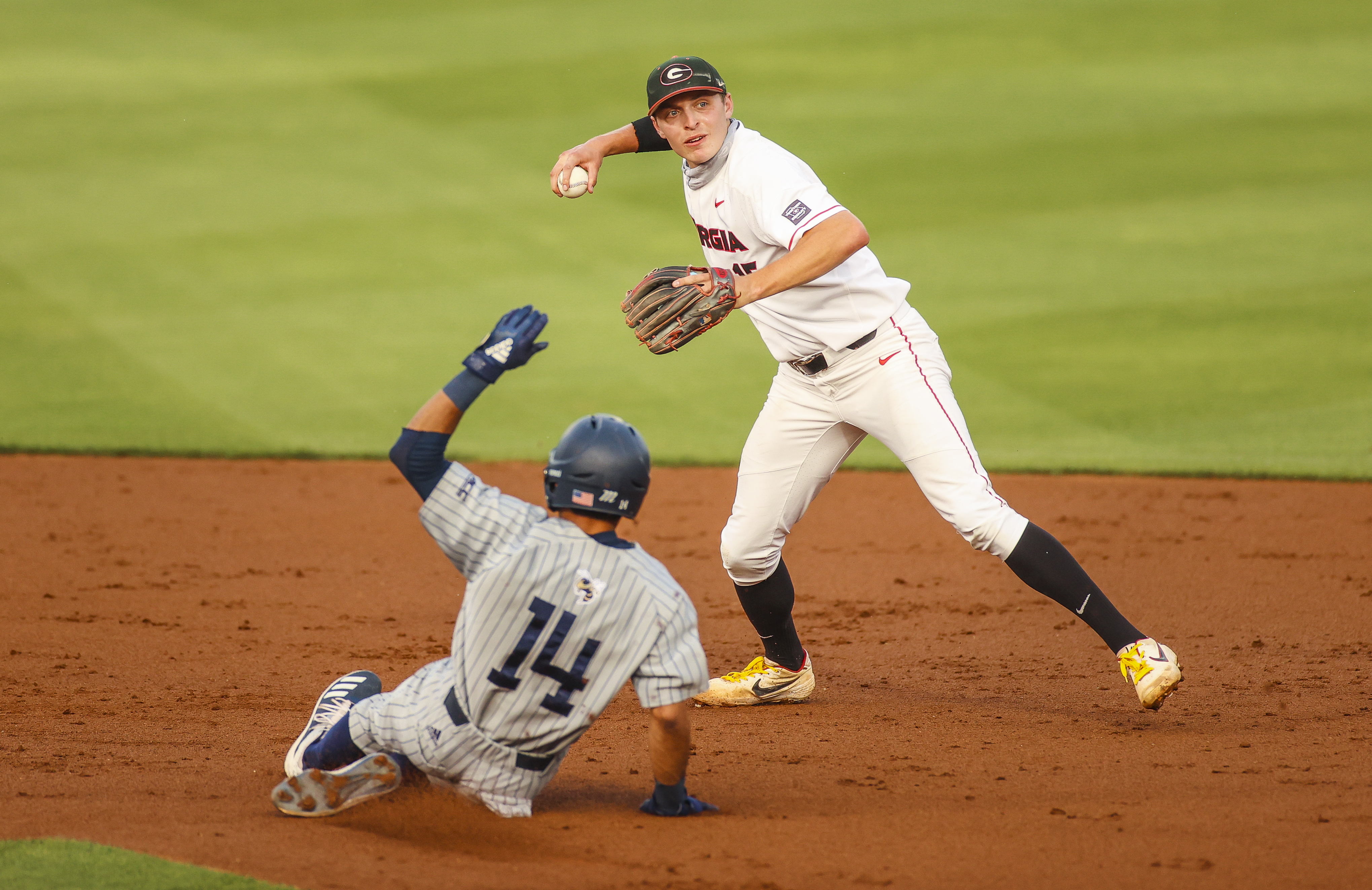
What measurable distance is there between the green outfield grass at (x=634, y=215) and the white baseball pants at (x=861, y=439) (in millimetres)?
3825

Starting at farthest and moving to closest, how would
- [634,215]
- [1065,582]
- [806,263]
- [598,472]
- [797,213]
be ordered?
[634,215], [1065,582], [797,213], [806,263], [598,472]

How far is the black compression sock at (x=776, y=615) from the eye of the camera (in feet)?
15.3

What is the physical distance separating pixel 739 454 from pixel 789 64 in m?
9.61

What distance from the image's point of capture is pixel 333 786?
3314 mm

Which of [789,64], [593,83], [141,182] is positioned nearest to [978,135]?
[789,64]

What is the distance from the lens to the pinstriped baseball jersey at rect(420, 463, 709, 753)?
309 centimetres

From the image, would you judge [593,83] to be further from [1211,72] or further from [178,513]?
[178,513]

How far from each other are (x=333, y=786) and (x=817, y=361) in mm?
2007

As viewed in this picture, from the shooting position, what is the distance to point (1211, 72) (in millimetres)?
16109

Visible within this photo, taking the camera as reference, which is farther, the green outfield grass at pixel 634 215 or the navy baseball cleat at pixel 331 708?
the green outfield grass at pixel 634 215

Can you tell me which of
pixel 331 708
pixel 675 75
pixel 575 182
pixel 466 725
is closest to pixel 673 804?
pixel 466 725

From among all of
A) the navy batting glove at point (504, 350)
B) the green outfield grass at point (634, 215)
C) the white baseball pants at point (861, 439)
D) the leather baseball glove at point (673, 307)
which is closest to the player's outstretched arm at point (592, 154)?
the leather baseball glove at point (673, 307)

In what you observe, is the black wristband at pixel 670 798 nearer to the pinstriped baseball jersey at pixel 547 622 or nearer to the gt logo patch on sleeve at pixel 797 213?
the pinstriped baseball jersey at pixel 547 622

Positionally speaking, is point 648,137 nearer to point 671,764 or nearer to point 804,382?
point 804,382
